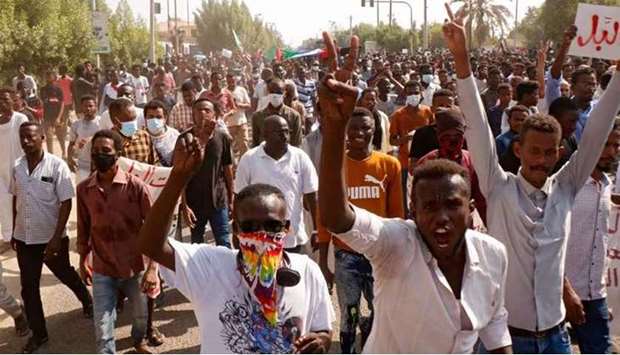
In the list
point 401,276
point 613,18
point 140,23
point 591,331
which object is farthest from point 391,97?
point 140,23

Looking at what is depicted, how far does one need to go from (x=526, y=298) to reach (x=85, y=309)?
4.10m

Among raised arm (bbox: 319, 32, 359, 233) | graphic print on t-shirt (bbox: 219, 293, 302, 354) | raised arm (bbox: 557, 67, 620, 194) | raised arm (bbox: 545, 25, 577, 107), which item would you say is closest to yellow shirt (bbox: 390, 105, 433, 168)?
raised arm (bbox: 545, 25, 577, 107)

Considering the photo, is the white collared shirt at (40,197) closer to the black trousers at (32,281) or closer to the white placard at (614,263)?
the black trousers at (32,281)

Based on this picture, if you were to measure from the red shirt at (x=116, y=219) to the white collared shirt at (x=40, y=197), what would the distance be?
0.73 m

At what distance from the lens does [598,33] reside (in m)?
5.80

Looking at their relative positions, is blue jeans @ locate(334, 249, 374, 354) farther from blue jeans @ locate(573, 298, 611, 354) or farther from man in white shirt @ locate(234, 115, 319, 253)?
blue jeans @ locate(573, 298, 611, 354)

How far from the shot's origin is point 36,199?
528cm

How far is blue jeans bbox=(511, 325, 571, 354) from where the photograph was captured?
303 centimetres

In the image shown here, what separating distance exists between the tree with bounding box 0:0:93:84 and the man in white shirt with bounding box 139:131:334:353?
18.5m

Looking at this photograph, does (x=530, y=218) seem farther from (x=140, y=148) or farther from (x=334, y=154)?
(x=140, y=148)

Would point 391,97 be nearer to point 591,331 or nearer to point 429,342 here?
point 591,331

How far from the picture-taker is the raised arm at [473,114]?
286 centimetres

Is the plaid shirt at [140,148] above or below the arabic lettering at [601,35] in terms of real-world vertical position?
below

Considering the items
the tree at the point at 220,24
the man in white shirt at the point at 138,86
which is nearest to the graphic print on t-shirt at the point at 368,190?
the man in white shirt at the point at 138,86
